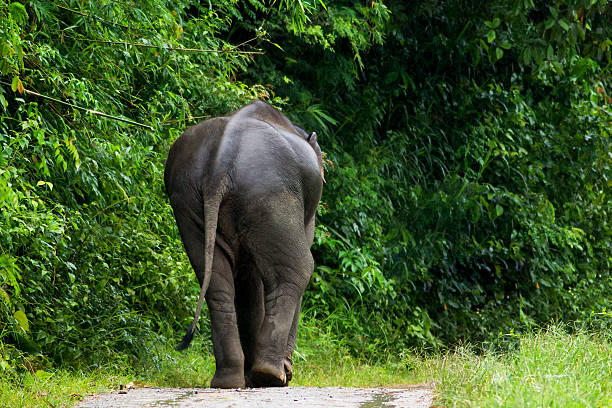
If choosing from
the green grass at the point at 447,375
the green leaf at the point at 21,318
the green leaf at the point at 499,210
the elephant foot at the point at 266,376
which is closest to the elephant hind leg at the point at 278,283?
the elephant foot at the point at 266,376

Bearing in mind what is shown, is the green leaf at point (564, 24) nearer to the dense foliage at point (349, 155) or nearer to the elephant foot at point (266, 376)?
the dense foliage at point (349, 155)

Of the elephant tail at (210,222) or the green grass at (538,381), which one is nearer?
the green grass at (538,381)

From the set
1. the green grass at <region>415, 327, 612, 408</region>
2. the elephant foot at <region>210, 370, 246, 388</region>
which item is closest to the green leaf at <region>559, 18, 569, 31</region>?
the green grass at <region>415, 327, 612, 408</region>

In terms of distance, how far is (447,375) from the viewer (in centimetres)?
376

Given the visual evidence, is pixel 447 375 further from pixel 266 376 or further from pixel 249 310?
pixel 249 310

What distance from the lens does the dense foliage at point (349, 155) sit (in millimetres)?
5742

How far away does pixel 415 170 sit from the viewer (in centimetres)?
1059

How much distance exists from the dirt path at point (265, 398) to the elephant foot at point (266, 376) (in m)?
0.22

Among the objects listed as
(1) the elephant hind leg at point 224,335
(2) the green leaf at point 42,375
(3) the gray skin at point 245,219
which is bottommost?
(2) the green leaf at point 42,375

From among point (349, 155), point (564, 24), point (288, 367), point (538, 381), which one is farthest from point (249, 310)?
point (349, 155)

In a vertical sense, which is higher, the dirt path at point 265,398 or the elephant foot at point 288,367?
the dirt path at point 265,398

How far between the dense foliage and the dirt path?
0.99 meters

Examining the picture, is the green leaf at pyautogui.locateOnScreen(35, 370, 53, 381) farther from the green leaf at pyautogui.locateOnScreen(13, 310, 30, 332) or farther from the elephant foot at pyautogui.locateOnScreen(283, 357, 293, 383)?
the elephant foot at pyautogui.locateOnScreen(283, 357, 293, 383)

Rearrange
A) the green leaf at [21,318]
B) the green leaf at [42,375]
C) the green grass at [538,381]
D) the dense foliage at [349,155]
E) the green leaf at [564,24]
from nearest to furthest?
1. the green grass at [538,381]
2. the green leaf at [42,375]
3. the green leaf at [21,318]
4. the dense foliage at [349,155]
5. the green leaf at [564,24]
